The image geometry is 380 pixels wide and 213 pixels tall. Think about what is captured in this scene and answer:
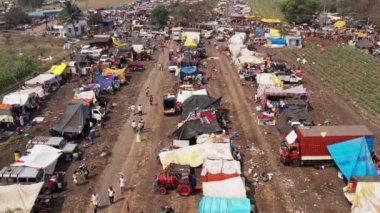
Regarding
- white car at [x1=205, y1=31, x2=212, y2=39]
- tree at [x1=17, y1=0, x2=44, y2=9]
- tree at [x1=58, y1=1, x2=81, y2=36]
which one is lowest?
white car at [x1=205, y1=31, x2=212, y2=39]

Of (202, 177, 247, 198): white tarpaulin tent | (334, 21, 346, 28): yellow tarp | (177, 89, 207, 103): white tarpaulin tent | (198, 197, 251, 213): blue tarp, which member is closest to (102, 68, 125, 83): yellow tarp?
(177, 89, 207, 103): white tarpaulin tent

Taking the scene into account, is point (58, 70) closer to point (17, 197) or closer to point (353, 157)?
point (17, 197)

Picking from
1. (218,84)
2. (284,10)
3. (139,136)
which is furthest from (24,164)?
(284,10)

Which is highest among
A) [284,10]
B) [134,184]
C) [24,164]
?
[284,10]

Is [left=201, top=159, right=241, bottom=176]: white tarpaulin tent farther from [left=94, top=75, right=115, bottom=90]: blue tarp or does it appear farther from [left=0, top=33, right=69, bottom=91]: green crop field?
[left=0, top=33, right=69, bottom=91]: green crop field

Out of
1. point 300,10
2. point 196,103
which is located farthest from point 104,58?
point 300,10

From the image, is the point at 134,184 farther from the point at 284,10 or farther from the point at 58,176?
the point at 284,10

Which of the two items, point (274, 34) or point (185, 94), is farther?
point (274, 34)
